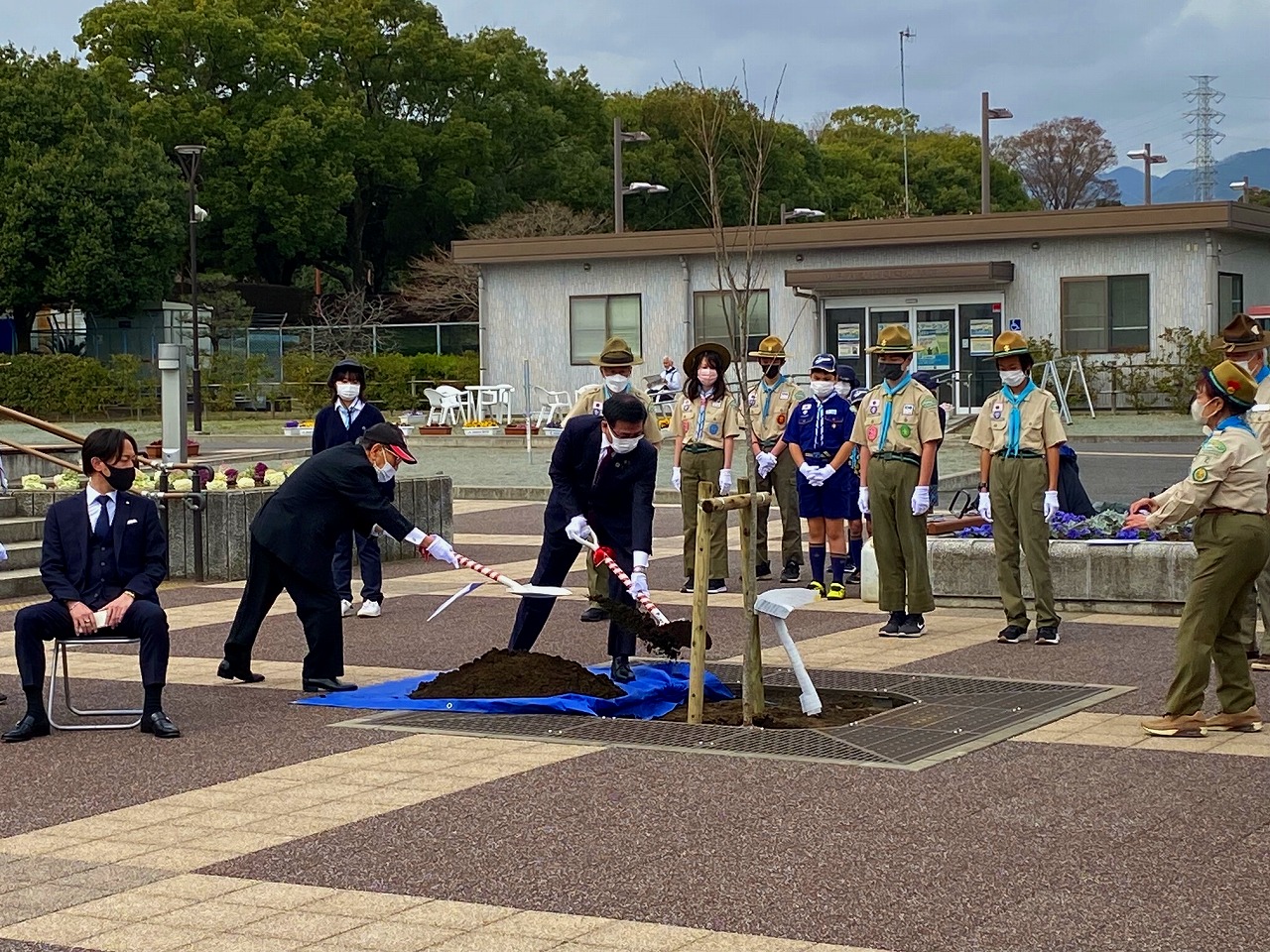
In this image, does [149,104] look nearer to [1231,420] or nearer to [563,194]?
[563,194]

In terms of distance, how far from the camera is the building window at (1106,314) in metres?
36.6

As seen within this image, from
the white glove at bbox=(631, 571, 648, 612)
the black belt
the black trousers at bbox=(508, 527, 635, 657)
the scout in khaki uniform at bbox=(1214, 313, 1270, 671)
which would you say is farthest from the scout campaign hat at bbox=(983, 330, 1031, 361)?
the white glove at bbox=(631, 571, 648, 612)

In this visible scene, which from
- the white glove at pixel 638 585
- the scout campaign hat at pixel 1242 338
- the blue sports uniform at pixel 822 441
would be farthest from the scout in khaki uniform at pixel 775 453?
the white glove at pixel 638 585

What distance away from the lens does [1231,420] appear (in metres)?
8.38

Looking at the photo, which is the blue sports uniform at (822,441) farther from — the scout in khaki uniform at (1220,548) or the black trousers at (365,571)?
the scout in khaki uniform at (1220,548)

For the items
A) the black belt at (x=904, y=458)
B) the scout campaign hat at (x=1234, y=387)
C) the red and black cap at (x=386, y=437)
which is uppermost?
the scout campaign hat at (x=1234, y=387)

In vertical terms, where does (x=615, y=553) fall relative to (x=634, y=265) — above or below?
below

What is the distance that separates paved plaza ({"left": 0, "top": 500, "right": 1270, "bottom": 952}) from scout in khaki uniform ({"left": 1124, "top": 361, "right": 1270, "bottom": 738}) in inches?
8.9

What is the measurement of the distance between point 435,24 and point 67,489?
51970 millimetres

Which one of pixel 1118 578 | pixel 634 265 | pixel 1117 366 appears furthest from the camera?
pixel 634 265

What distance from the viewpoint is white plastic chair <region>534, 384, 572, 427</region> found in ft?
121

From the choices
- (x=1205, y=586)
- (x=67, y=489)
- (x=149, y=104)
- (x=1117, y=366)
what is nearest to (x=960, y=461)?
(x=1117, y=366)

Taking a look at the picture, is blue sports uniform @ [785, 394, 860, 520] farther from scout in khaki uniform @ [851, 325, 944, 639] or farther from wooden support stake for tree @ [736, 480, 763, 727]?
wooden support stake for tree @ [736, 480, 763, 727]

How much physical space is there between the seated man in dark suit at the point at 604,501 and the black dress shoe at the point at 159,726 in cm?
221
